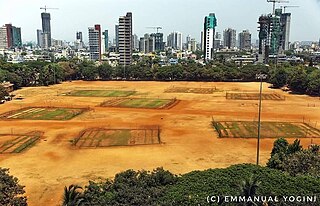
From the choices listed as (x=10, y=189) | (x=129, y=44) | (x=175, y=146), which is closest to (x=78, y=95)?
(x=175, y=146)

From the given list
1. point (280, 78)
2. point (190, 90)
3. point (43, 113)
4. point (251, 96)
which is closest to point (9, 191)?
point (43, 113)

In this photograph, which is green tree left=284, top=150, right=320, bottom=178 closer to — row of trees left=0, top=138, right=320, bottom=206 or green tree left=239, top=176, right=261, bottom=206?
row of trees left=0, top=138, right=320, bottom=206

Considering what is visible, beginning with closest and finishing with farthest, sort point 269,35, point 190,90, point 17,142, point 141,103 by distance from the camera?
1. point 17,142
2. point 141,103
3. point 190,90
4. point 269,35

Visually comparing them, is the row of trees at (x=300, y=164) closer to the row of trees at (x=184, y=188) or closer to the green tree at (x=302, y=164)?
the green tree at (x=302, y=164)

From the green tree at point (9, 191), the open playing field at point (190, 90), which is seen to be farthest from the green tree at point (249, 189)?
the open playing field at point (190, 90)

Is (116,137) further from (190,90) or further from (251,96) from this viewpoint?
(190,90)

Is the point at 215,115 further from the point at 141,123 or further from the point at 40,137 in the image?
the point at 40,137
